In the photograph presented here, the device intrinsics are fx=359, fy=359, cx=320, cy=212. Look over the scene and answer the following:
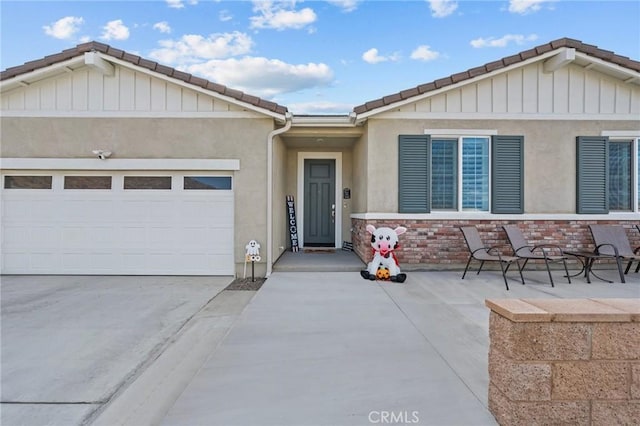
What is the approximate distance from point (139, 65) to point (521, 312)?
7.68 m

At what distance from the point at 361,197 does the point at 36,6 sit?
7.94 m

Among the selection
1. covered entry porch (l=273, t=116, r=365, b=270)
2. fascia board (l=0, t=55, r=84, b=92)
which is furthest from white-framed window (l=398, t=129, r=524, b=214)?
fascia board (l=0, t=55, r=84, b=92)

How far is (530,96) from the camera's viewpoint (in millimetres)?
7441

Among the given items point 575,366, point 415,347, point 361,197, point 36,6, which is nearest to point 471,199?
point 361,197

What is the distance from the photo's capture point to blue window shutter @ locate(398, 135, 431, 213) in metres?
7.36

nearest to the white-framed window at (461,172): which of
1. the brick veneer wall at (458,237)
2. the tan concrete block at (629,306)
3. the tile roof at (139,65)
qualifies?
the brick veneer wall at (458,237)

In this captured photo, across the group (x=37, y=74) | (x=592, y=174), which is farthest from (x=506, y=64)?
(x=37, y=74)

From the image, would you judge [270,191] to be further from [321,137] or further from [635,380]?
[635,380]

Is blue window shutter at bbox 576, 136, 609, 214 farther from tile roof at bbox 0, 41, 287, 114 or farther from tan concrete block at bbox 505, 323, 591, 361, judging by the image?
tan concrete block at bbox 505, 323, 591, 361

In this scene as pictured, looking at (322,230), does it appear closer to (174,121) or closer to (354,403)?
(174,121)

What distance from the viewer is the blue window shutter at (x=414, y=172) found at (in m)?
7.36

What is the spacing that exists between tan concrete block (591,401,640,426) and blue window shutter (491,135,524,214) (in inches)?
227

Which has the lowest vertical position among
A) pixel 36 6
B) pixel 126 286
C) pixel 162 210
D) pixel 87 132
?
pixel 126 286

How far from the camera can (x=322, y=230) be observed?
402 inches
